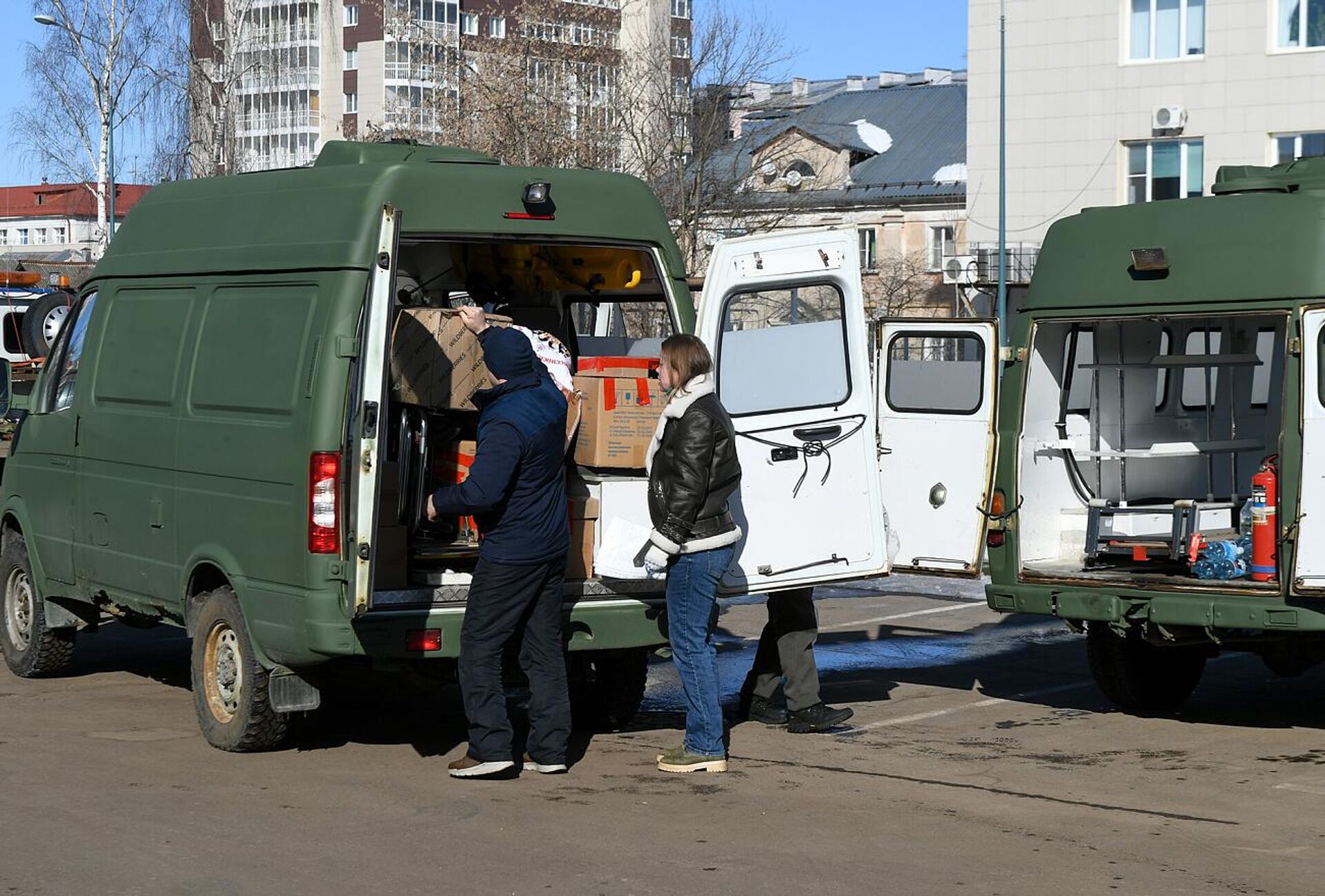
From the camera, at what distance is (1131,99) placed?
42.0 m

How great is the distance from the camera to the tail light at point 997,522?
10.4 m

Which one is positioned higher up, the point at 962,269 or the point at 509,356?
the point at 962,269

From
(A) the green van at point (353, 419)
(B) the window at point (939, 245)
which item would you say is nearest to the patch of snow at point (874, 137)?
(B) the window at point (939, 245)

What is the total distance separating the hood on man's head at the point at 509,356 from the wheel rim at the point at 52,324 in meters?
3.51

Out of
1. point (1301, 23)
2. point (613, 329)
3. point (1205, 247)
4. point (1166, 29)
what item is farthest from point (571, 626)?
point (1166, 29)

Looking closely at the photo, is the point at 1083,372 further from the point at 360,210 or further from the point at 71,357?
the point at 71,357

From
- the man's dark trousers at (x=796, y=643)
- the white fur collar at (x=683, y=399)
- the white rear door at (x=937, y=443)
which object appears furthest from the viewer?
the white rear door at (x=937, y=443)

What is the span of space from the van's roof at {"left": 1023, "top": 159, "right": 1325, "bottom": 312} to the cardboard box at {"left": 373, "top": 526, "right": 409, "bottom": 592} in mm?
3796

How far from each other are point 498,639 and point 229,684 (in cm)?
145

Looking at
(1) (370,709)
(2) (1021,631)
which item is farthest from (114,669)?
(2) (1021,631)

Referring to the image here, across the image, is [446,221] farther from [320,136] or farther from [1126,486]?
[320,136]

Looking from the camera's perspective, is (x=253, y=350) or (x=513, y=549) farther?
(x=253, y=350)

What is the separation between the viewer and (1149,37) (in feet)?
137

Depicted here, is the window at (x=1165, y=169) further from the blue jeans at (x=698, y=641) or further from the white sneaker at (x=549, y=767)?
the white sneaker at (x=549, y=767)
